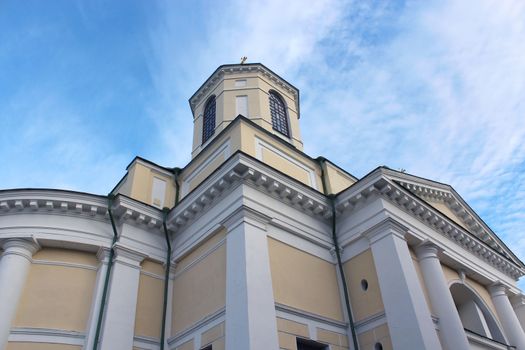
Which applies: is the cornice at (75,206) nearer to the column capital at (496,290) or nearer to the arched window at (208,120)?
the arched window at (208,120)

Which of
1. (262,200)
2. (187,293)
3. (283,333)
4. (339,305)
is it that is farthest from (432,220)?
(187,293)

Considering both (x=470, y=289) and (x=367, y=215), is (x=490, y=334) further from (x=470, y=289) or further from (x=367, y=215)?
(x=367, y=215)

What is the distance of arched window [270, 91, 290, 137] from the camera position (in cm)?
1730

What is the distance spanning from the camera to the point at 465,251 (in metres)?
14.7

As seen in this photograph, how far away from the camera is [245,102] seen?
17234mm

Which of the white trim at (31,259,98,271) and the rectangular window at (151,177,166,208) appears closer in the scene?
the white trim at (31,259,98,271)

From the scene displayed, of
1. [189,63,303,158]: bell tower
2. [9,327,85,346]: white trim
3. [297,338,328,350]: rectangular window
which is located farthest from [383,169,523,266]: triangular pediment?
[9,327,85,346]: white trim

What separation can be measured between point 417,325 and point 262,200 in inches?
178

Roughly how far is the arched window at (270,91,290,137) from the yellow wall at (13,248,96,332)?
8274mm

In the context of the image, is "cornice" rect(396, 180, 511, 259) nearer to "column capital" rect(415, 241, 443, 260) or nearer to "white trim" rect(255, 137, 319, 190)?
"column capital" rect(415, 241, 443, 260)

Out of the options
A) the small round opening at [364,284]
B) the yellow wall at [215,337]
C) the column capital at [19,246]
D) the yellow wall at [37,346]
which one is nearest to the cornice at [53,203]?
the column capital at [19,246]

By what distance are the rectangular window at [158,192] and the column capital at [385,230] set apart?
6166 millimetres

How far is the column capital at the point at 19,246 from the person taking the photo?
37.3ft

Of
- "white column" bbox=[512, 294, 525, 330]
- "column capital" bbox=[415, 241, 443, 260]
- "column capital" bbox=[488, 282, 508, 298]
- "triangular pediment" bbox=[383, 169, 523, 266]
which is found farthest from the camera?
"white column" bbox=[512, 294, 525, 330]
